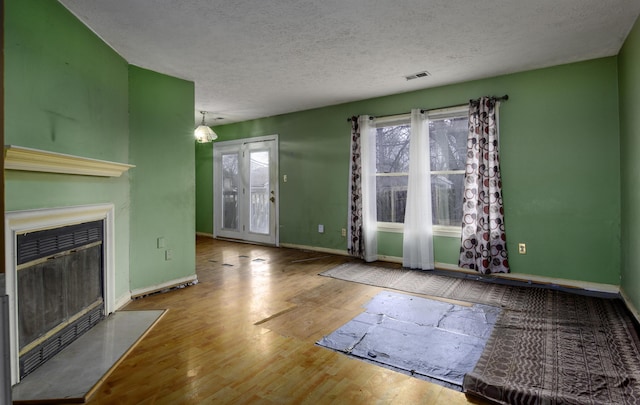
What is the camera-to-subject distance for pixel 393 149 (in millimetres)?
4684

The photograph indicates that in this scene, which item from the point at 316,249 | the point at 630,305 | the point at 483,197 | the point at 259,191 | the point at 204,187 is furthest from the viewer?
the point at 204,187

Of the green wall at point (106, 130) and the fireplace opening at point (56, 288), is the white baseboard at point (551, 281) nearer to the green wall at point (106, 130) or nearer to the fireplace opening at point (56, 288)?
the green wall at point (106, 130)

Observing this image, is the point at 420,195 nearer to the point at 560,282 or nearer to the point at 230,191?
the point at 560,282

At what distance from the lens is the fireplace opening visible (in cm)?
194

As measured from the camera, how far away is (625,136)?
2977mm

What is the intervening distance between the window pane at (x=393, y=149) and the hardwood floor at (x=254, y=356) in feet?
6.18

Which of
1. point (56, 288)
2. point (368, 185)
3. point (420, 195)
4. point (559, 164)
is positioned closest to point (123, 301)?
point (56, 288)

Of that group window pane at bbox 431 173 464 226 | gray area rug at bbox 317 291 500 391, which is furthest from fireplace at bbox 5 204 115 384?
window pane at bbox 431 173 464 226

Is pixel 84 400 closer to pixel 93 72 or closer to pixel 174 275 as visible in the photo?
pixel 174 275

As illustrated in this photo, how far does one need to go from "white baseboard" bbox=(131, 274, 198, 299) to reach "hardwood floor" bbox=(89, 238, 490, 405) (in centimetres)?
11

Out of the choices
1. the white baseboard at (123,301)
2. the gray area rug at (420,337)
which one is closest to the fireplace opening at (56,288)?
the white baseboard at (123,301)

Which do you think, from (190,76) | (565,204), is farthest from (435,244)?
(190,76)

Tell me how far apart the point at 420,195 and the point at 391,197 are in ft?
1.83

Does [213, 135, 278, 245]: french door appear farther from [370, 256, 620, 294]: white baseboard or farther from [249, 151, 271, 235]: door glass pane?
[370, 256, 620, 294]: white baseboard
